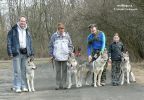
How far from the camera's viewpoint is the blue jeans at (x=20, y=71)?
13879 millimetres

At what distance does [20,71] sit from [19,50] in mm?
682

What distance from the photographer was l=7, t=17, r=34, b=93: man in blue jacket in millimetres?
13844

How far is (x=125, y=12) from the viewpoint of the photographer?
2877 centimetres

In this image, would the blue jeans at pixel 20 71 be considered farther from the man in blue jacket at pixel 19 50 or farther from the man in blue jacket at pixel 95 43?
the man in blue jacket at pixel 95 43

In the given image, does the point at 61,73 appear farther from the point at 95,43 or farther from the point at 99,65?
the point at 95,43

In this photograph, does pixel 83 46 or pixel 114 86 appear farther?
pixel 83 46

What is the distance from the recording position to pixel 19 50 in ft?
45.6

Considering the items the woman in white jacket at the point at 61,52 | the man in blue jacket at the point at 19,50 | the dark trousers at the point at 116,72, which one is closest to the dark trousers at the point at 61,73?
the woman in white jacket at the point at 61,52

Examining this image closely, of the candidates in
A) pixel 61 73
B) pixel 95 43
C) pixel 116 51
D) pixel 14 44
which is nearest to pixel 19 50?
pixel 14 44

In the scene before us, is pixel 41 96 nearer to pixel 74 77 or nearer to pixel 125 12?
pixel 74 77

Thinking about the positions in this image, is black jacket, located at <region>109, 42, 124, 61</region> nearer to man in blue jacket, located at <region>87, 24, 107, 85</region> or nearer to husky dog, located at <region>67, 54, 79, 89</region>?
man in blue jacket, located at <region>87, 24, 107, 85</region>

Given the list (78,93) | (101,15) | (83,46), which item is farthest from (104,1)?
(78,93)

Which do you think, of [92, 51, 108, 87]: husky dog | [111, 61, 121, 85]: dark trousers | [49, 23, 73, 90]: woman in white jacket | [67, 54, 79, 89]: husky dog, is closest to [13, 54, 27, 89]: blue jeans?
[49, 23, 73, 90]: woman in white jacket

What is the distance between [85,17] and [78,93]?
58.1 feet
